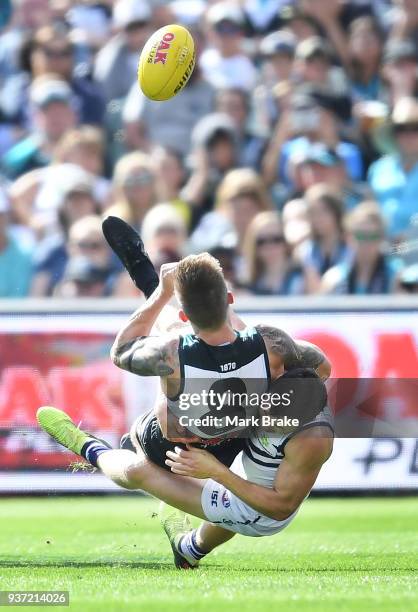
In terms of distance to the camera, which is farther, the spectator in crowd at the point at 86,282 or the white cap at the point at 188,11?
the white cap at the point at 188,11

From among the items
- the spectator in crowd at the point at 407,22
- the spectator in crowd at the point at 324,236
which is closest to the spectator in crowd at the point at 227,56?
the spectator in crowd at the point at 407,22

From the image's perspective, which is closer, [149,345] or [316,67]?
[149,345]

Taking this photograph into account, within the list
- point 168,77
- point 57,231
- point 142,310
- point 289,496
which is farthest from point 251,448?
point 57,231

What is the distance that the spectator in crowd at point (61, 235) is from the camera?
1073 cm

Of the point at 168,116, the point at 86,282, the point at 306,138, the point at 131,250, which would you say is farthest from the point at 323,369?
the point at 168,116

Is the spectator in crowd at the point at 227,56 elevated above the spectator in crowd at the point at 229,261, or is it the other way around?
the spectator in crowd at the point at 227,56

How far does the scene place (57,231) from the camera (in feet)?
36.4

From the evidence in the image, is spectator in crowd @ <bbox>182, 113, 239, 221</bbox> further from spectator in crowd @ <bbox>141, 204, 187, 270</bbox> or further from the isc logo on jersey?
the isc logo on jersey

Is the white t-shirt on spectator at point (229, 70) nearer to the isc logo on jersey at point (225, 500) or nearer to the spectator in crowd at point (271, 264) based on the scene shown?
the spectator in crowd at point (271, 264)

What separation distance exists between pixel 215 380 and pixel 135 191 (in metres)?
5.43

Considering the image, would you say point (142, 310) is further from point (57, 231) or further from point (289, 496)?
point (57, 231)

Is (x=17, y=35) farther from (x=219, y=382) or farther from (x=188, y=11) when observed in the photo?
(x=219, y=382)

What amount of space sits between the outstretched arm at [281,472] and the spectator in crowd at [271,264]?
4353 millimetres

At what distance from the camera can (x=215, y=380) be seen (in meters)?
5.91
